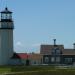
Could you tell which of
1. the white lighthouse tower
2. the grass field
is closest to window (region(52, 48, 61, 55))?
the white lighthouse tower

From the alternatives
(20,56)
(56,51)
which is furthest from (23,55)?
(56,51)

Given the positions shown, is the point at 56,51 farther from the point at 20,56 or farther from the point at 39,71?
the point at 39,71

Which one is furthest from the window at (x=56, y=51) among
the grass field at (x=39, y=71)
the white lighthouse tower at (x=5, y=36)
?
the grass field at (x=39, y=71)

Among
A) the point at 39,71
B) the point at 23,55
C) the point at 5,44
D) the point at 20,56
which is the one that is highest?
the point at 5,44

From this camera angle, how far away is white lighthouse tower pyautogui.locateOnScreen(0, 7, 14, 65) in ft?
321

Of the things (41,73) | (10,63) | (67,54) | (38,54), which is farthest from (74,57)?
(41,73)

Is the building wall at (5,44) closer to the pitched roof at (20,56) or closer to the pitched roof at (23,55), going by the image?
the pitched roof at (20,56)

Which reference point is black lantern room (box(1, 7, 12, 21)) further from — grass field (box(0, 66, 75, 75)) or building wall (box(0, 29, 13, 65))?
grass field (box(0, 66, 75, 75))

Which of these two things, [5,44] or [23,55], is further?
[23,55]

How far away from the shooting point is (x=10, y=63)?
100 meters

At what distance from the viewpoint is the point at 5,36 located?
98.6 meters

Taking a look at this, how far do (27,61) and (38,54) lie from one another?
1001 cm

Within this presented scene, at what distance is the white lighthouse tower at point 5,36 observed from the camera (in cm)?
9788

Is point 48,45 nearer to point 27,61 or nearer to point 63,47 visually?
point 63,47
